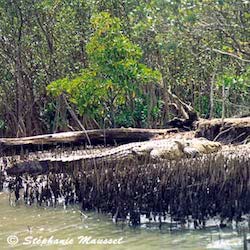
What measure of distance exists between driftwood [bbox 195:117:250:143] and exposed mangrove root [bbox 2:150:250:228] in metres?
3.23

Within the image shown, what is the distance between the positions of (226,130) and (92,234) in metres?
4.86

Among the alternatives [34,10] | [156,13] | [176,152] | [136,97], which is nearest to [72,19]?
[34,10]

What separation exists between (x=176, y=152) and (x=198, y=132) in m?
1.90

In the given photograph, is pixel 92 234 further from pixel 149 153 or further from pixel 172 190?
pixel 149 153

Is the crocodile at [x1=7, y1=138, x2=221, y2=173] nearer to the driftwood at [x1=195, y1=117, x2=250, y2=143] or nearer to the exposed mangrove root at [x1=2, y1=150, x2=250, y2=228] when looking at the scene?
the driftwood at [x1=195, y1=117, x2=250, y2=143]

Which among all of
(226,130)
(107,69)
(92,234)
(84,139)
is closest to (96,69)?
(107,69)

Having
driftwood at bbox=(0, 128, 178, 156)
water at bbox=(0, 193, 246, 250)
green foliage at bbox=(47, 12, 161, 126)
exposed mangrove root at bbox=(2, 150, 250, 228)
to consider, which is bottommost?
water at bbox=(0, 193, 246, 250)

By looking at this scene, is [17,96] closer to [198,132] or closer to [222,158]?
[198,132]

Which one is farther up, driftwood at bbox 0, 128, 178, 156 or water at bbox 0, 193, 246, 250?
driftwood at bbox 0, 128, 178, 156

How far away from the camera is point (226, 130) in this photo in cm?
1091

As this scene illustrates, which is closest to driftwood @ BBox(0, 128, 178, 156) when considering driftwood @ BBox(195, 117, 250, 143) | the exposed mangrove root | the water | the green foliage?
the green foliage

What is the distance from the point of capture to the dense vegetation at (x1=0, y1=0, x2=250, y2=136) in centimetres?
1233

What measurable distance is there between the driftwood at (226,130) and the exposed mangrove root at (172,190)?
323cm

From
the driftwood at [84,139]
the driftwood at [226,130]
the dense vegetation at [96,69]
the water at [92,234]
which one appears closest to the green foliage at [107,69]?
the dense vegetation at [96,69]
